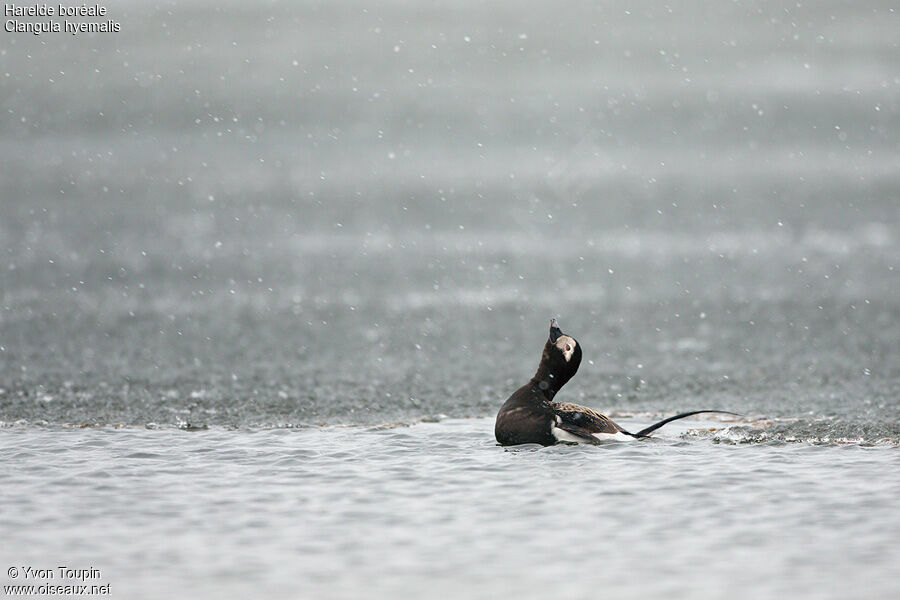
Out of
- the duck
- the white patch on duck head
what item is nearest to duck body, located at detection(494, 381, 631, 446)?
the duck

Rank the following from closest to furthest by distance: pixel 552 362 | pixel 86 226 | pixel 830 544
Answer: pixel 830 544, pixel 552 362, pixel 86 226

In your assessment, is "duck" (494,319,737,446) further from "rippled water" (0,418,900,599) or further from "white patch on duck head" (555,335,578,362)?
"rippled water" (0,418,900,599)

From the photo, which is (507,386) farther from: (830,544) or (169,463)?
(830,544)

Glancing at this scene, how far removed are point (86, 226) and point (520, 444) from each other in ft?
46.1

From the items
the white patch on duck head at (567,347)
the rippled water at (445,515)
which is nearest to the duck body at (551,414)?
the white patch on duck head at (567,347)

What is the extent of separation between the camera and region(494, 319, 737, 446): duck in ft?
26.0

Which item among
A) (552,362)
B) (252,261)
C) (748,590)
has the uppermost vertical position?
(252,261)

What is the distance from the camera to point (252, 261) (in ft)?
59.8

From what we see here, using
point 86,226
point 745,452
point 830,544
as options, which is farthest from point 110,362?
point 86,226

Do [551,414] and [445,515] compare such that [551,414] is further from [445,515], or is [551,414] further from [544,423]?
[445,515]

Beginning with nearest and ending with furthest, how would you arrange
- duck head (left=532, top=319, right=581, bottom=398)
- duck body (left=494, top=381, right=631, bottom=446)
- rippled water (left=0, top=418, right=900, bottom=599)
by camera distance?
rippled water (left=0, top=418, right=900, bottom=599), duck body (left=494, top=381, right=631, bottom=446), duck head (left=532, top=319, right=581, bottom=398)

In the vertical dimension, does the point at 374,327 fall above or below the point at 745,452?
above

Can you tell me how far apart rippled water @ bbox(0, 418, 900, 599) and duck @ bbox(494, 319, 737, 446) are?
0.11m

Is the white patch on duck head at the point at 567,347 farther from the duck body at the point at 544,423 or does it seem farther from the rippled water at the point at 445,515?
the rippled water at the point at 445,515
